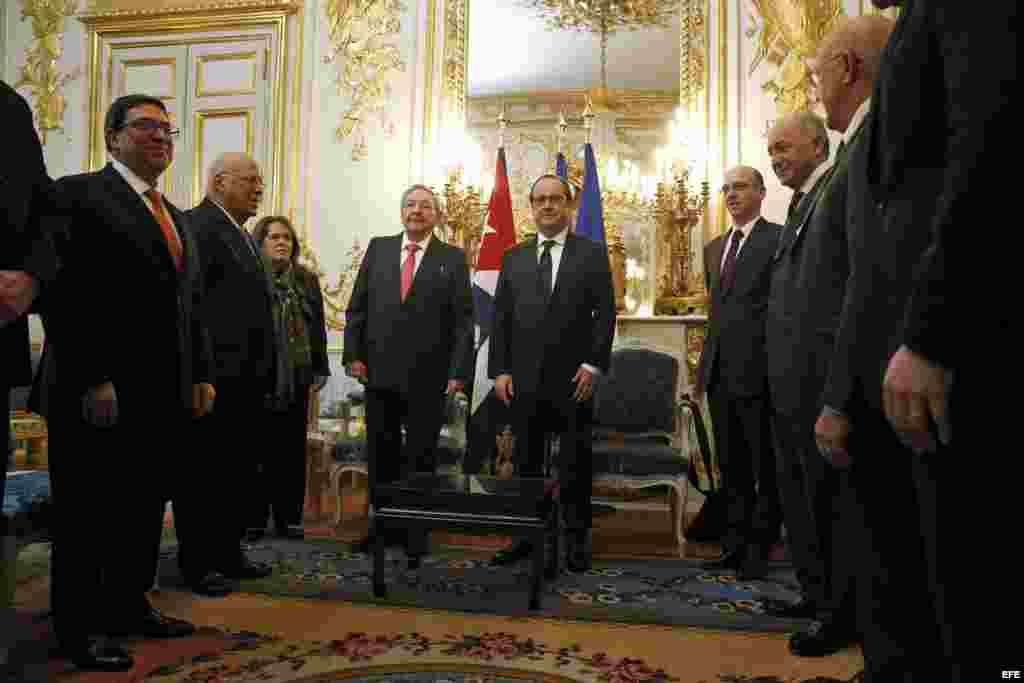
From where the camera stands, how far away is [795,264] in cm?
198

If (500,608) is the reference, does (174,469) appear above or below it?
above

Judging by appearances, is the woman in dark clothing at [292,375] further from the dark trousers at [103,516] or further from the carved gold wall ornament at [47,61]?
the carved gold wall ornament at [47,61]

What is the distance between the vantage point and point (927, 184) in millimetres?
1019

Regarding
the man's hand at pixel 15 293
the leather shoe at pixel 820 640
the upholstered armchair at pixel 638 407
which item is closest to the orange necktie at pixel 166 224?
the man's hand at pixel 15 293

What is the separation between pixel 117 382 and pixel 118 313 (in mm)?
193

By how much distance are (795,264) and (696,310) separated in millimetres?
2736

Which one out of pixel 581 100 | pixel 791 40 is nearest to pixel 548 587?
pixel 581 100

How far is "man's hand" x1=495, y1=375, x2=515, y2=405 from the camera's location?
3.19 metres

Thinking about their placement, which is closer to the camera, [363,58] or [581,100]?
[581,100]

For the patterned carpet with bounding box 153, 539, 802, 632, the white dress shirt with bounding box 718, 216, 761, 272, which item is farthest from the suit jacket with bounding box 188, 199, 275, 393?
the white dress shirt with bounding box 718, 216, 761, 272

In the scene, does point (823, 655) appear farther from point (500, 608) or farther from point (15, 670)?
point (15, 670)

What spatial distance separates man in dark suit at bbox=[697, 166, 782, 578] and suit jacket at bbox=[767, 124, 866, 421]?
0.89 m

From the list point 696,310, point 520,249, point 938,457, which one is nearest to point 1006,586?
point 938,457

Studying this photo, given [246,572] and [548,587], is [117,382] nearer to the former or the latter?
[246,572]
